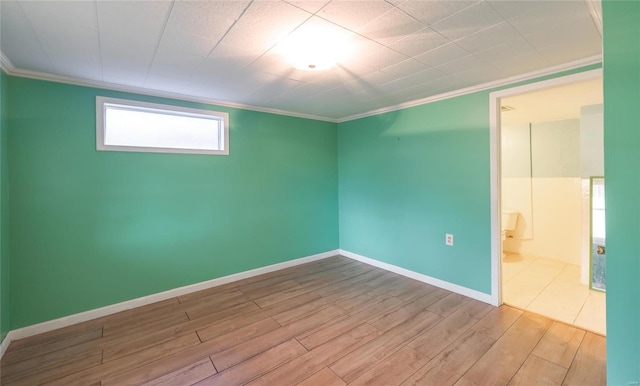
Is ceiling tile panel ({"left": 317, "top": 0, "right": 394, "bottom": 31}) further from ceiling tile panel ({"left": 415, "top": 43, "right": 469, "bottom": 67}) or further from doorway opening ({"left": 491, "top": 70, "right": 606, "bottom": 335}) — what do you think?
doorway opening ({"left": 491, "top": 70, "right": 606, "bottom": 335})

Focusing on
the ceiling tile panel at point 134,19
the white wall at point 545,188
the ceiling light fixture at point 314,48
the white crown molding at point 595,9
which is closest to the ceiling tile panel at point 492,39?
the white crown molding at point 595,9

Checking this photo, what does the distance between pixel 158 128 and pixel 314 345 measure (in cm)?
270

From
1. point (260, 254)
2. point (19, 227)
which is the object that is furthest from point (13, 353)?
point (260, 254)

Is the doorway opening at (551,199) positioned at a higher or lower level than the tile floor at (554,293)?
higher

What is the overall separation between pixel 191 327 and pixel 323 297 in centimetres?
131

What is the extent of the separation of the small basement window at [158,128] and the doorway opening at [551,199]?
3.09m

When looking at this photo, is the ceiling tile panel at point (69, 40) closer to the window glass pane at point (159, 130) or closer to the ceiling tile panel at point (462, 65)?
the window glass pane at point (159, 130)

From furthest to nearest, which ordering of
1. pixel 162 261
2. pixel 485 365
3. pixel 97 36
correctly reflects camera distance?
pixel 162 261 < pixel 485 365 < pixel 97 36

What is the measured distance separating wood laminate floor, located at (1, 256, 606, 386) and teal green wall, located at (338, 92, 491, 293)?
0.56 metres

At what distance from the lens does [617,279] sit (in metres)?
1.18

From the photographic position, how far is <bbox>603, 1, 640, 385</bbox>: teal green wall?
1122 mm

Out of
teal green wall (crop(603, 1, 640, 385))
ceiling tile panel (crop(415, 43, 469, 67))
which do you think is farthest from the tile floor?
ceiling tile panel (crop(415, 43, 469, 67))

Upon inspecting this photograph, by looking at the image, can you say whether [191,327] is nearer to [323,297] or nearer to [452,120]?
[323,297]

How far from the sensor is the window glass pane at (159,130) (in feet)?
8.60
